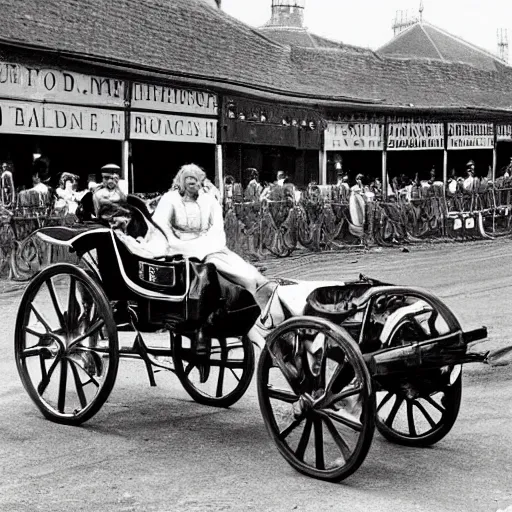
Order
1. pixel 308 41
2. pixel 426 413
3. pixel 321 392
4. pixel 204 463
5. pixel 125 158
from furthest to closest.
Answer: pixel 308 41
pixel 125 158
pixel 426 413
pixel 204 463
pixel 321 392

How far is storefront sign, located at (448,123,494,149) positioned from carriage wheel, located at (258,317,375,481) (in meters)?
23.0

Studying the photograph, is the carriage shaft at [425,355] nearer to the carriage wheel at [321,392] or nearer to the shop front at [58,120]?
the carriage wheel at [321,392]

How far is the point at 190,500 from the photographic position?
4.19 m

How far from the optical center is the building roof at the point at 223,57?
609 inches

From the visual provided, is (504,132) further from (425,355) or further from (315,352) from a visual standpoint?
(315,352)

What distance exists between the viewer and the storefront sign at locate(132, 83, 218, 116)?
1663 cm

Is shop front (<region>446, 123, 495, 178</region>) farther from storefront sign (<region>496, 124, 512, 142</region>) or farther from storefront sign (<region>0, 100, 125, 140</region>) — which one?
storefront sign (<region>0, 100, 125, 140</region>)

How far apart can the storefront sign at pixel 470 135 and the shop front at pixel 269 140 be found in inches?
216

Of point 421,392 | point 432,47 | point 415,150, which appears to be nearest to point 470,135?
point 415,150

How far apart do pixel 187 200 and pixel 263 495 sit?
2.32 meters

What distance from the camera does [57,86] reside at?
14992 millimetres

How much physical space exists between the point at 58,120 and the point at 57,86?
1.65 feet

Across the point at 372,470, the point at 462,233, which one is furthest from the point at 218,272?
the point at 462,233

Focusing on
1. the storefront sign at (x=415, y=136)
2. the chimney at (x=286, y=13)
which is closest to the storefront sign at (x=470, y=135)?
the storefront sign at (x=415, y=136)
